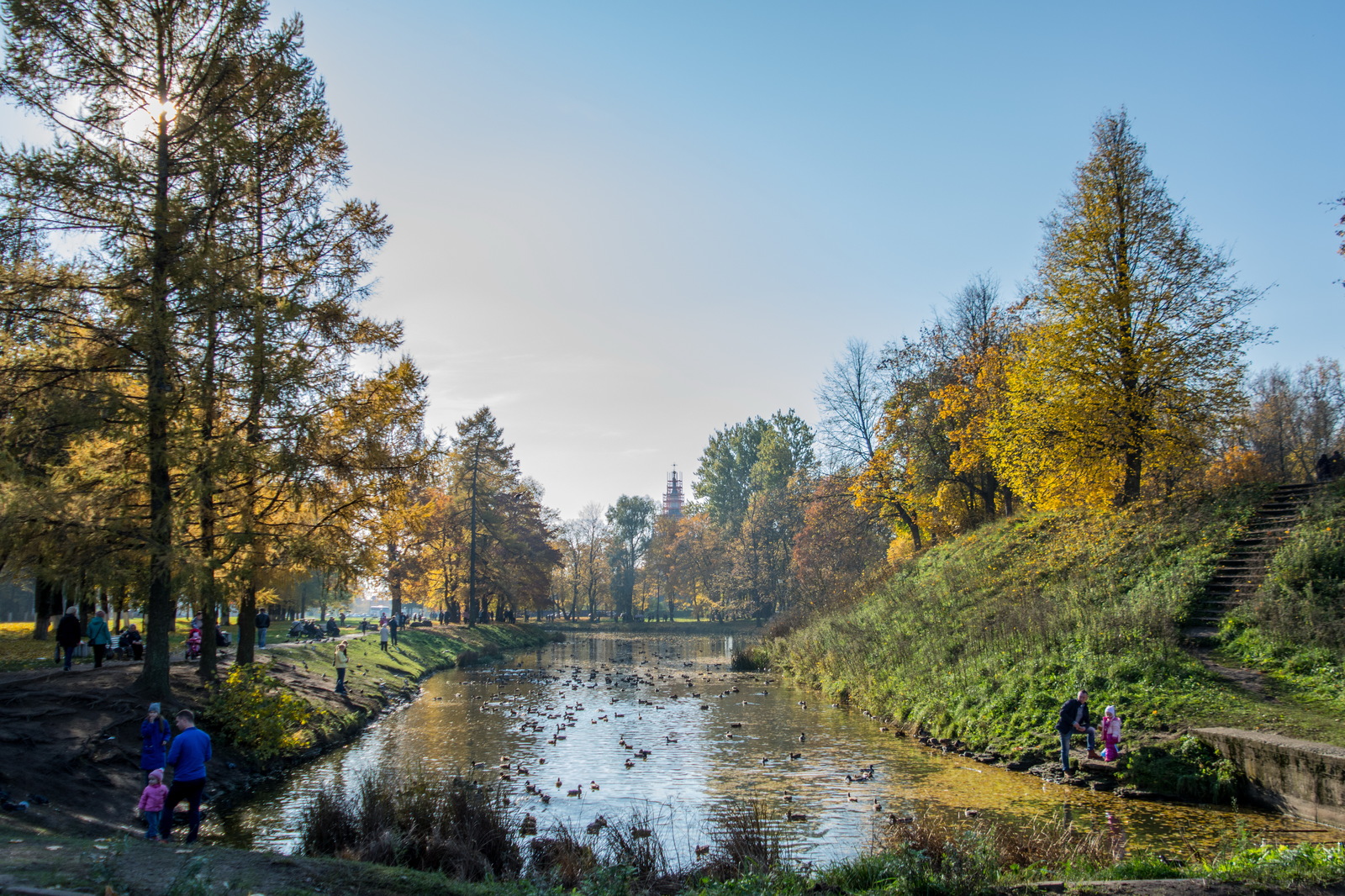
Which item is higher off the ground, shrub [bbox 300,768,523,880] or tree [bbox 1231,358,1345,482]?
tree [bbox 1231,358,1345,482]

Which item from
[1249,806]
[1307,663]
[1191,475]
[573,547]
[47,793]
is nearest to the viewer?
[47,793]

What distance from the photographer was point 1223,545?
792 inches

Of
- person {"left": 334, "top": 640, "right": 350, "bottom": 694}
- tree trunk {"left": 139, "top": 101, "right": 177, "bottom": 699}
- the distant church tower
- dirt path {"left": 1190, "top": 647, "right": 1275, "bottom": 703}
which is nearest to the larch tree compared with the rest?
tree trunk {"left": 139, "top": 101, "right": 177, "bottom": 699}

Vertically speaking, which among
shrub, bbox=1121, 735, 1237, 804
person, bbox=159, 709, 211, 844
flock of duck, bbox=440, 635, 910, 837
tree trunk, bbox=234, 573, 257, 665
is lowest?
flock of duck, bbox=440, 635, 910, 837

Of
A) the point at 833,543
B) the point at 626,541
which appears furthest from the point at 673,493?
the point at 833,543

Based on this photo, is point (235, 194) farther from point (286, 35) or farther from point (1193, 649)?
point (1193, 649)

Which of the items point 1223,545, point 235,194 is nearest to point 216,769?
point 235,194

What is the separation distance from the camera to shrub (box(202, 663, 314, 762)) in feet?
49.1

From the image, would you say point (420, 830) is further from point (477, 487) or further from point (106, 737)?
point (477, 487)

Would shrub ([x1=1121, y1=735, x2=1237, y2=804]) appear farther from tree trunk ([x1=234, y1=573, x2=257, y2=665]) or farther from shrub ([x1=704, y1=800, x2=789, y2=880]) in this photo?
tree trunk ([x1=234, y1=573, x2=257, y2=665])

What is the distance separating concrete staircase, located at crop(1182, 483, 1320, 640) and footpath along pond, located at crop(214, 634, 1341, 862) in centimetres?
696

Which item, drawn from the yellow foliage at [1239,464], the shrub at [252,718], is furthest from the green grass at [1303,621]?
the yellow foliage at [1239,464]

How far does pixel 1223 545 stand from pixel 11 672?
30.1m

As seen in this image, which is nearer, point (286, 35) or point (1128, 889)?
point (1128, 889)
